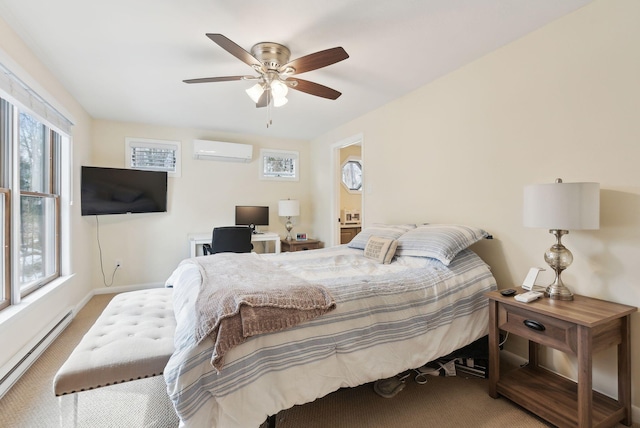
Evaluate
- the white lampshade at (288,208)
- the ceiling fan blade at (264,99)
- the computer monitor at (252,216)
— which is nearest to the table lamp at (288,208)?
the white lampshade at (288,208)

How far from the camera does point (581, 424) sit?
1424 millimetres

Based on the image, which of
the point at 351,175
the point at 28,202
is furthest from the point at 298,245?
the point at 28,202

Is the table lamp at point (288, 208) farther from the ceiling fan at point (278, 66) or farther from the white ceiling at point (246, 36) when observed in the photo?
the ceiling fan at point (278, 66)

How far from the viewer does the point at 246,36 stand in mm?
2051

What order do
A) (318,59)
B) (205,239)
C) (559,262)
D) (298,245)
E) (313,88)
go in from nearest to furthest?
(559,262) → (318,59) → (313,88) → (205,239) → (298,245)

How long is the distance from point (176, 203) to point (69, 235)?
4.59ft

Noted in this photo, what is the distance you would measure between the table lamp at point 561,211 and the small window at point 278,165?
3829 mm

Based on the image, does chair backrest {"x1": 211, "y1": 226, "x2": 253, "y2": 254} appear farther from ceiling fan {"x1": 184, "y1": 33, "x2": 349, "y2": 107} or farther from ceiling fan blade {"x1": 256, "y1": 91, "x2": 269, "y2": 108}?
ceiling fan {"x1": 184, "y1": 33, "x2": 349, "y2": 107}

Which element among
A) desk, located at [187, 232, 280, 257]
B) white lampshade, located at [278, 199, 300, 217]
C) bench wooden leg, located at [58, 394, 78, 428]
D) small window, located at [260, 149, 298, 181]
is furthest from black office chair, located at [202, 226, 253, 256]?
bench wooden leg, located at [58, 394, 78, 428]

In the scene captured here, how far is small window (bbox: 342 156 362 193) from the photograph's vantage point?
17.9ft

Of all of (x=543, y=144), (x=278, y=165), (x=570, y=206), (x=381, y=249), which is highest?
(x=278, y=165)

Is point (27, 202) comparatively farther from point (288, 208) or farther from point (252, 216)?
point (288, 208)

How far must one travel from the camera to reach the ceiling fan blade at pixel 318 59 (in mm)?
1835

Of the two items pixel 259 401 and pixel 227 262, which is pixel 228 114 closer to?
pixel 227 262
